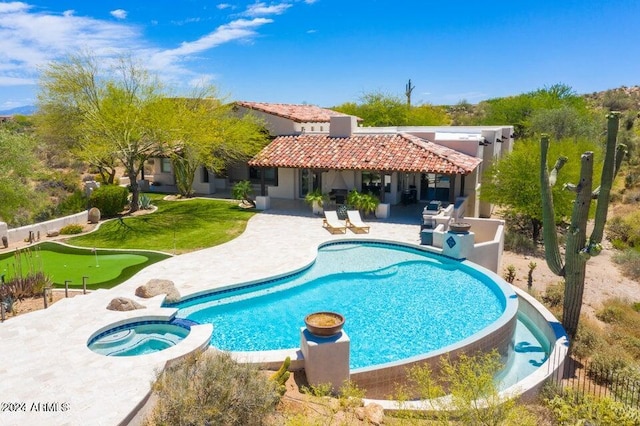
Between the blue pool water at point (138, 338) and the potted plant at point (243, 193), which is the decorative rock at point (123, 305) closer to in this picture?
the blue pool water at point (138, 338)

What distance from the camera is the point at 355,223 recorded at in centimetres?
2328

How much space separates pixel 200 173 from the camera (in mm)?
35219

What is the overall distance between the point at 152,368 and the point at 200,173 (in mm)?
26697

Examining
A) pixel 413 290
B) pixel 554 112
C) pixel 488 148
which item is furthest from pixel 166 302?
pixel 554 112

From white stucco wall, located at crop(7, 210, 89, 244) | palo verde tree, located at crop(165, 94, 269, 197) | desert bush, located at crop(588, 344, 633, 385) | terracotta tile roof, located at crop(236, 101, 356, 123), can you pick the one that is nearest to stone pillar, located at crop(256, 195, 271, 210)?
palo verde tree, located at crop(165, 94, 269, 197)

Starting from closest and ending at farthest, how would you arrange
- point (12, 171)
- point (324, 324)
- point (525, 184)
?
1. point (324, 324)
2. point (12, 171)
3. point (525, 184)

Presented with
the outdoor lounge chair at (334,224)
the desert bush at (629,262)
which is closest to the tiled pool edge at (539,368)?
the outdoor lounge chair at (334,224)

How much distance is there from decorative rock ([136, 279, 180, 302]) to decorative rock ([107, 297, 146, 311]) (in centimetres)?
82

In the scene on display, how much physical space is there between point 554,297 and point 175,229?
17.6 m

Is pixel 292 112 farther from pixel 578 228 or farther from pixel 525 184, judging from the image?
pixel 578 228

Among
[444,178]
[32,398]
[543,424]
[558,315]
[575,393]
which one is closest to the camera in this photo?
[543,424]

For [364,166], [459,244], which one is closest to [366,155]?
[364,166]

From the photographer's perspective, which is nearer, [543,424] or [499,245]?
[543,424]

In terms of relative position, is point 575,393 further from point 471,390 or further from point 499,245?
point 499,245
